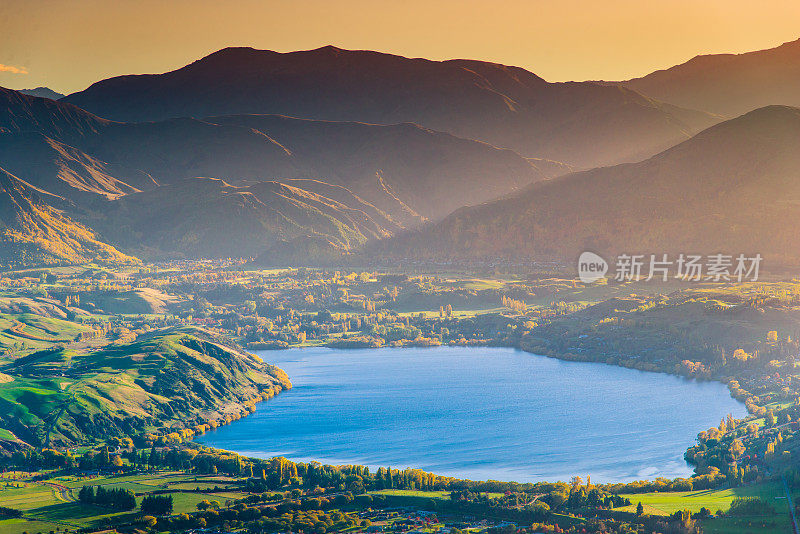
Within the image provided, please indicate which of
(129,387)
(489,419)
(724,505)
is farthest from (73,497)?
(724,505)

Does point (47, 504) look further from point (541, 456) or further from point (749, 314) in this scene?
point (749, 314)

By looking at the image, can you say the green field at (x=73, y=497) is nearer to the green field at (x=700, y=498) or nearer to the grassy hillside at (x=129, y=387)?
the grassy hillside at (x=129, y=387)

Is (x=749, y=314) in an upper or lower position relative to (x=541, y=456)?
upper

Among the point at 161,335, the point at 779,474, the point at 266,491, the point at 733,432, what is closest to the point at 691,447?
the point at 733,432

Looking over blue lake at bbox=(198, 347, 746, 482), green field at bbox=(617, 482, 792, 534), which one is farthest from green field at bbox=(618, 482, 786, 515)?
blue lake at bbox=(198, 347, 746, 482)

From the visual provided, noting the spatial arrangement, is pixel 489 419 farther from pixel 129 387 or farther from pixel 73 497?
pixel 73 497

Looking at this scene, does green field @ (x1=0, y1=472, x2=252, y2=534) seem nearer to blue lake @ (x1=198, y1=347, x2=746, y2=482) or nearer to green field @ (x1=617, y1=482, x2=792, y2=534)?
blue lake @ (x1=198, y1=347, x2=746, y2=482)
